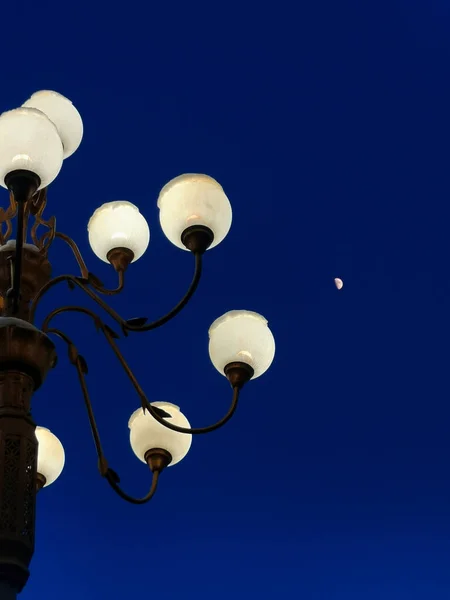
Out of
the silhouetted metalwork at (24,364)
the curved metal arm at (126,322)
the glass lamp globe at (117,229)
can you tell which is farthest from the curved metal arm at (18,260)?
the glass lamp globe at (117,229)

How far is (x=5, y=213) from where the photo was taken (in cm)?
359

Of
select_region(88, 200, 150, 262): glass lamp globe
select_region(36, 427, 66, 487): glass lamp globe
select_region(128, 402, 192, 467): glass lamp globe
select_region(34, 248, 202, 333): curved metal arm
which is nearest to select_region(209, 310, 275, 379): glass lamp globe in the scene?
select_region(34, 248, 202, 333): curved metal arm

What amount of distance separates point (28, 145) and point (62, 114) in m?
0.89

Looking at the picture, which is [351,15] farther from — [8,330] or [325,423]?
[8,330]

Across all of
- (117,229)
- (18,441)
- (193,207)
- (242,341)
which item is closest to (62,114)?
(117,229)

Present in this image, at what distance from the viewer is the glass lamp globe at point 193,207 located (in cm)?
330

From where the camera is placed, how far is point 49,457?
3.97 m

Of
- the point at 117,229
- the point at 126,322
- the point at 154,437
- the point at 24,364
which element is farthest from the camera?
the point at 117,229

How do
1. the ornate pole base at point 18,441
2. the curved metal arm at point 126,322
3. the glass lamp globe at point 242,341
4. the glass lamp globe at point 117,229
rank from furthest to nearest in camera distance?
the glass lamp globe at point 117,229 → the glass lamp globe at point 242,341 → the curved metal arm at point 126,322 → the ornate pole base at point 18,441

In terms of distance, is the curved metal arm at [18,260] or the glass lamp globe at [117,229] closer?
the curved metal arm at [18,260]

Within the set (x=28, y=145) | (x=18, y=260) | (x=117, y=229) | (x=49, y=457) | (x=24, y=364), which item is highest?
(x=117, y=229)

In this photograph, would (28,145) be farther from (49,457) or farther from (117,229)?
(49,457)

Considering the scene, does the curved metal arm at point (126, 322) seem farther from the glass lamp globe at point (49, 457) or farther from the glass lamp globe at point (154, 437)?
→ the glass lamp globe at point (49, 457)

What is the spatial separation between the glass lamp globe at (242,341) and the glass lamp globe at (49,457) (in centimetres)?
87
